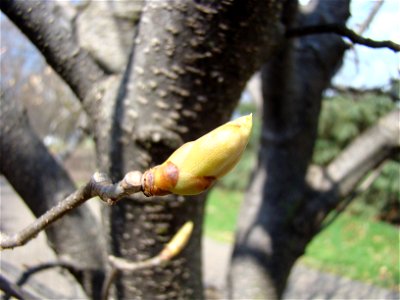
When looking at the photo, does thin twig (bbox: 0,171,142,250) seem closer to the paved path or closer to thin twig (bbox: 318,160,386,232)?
the paved path

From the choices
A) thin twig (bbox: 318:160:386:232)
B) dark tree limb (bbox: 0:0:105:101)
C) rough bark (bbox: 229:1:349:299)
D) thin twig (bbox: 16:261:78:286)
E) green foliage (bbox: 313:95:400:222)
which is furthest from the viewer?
green foliage (bbox: 313:95:400:222)

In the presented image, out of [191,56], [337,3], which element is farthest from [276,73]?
[191,56]

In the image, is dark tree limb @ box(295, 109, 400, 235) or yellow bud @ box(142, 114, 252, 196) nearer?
yellow bud @ box(142, 114, 252, 196)

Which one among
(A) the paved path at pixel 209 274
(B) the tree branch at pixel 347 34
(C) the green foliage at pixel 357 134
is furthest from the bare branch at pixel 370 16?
(C) the green foliage at pixel 357 134

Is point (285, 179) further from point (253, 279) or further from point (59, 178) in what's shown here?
point (59, 178)

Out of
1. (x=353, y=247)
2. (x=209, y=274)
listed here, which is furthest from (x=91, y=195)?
(x=353, y=247)

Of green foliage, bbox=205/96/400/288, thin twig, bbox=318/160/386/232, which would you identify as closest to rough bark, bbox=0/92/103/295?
thin twig, bbox=318/160/386/232

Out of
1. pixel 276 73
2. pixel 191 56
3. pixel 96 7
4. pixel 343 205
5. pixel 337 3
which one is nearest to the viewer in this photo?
pixel 191 56
